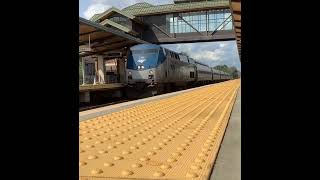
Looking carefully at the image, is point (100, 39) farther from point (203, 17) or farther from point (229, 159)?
point (203, 17)

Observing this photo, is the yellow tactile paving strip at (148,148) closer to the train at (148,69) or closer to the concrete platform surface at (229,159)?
the concrete platform surface at (229,159)

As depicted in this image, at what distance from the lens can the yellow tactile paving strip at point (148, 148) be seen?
4355 mm

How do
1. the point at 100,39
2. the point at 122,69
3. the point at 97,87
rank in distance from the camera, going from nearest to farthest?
1. the point at 97,87
2. the point at 100,39
3. the point at 122,69

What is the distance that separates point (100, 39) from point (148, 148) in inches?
639

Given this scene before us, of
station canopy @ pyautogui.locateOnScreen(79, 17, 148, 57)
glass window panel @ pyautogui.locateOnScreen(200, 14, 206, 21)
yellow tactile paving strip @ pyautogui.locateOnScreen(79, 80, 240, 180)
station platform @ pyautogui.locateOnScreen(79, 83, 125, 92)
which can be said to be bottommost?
yellow tactile paving strip @ pyautogui.locateOnScreen(79, 80, 240, 180)

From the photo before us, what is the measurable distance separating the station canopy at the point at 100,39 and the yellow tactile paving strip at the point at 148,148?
362 inches

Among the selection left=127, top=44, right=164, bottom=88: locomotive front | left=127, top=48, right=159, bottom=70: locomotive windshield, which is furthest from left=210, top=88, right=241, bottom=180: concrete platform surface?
left=127, top=48, right=159, bottom=70: locomotive windshield

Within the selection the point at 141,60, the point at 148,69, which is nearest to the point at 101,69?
the point at 141,60

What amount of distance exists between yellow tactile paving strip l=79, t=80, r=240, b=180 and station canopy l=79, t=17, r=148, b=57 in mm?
9205

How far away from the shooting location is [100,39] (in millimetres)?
21297

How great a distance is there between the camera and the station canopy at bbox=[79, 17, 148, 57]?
1824 cm

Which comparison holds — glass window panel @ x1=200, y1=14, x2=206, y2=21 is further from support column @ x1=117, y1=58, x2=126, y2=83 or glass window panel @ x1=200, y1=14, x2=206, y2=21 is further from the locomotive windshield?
the locomotive windshield
